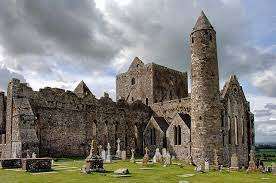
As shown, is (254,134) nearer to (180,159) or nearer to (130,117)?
(180,159)

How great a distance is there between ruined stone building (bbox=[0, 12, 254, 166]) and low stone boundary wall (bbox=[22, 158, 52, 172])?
28.4ft

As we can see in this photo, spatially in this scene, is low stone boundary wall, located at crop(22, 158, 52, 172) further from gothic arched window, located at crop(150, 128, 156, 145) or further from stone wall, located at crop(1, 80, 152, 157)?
gothic arched window, located at crop(150, 128, 156, 145)

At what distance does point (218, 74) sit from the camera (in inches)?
1379

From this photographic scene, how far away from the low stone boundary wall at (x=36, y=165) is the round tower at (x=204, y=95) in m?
15.4

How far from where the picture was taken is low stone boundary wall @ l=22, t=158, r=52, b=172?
21297 mm

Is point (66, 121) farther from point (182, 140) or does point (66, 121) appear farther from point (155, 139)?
point (182, 140)

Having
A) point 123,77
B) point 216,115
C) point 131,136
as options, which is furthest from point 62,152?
point 123,77

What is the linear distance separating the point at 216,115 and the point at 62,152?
14729mm

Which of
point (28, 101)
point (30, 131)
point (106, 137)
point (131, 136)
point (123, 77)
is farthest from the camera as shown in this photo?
point (123, 77)

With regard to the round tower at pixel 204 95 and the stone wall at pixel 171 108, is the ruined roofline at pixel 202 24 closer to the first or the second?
the round tower at pixel 204 95

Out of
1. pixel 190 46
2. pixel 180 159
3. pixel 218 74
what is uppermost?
pixel 190 46

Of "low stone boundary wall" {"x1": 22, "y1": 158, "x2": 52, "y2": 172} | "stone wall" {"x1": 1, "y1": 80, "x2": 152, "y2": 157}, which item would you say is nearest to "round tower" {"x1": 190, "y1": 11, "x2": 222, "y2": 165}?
"stone wall" {"x1": 1, "y1": 80, "x2": 152, "y2": 157}

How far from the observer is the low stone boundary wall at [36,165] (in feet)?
69.9

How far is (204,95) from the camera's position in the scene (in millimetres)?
33906
